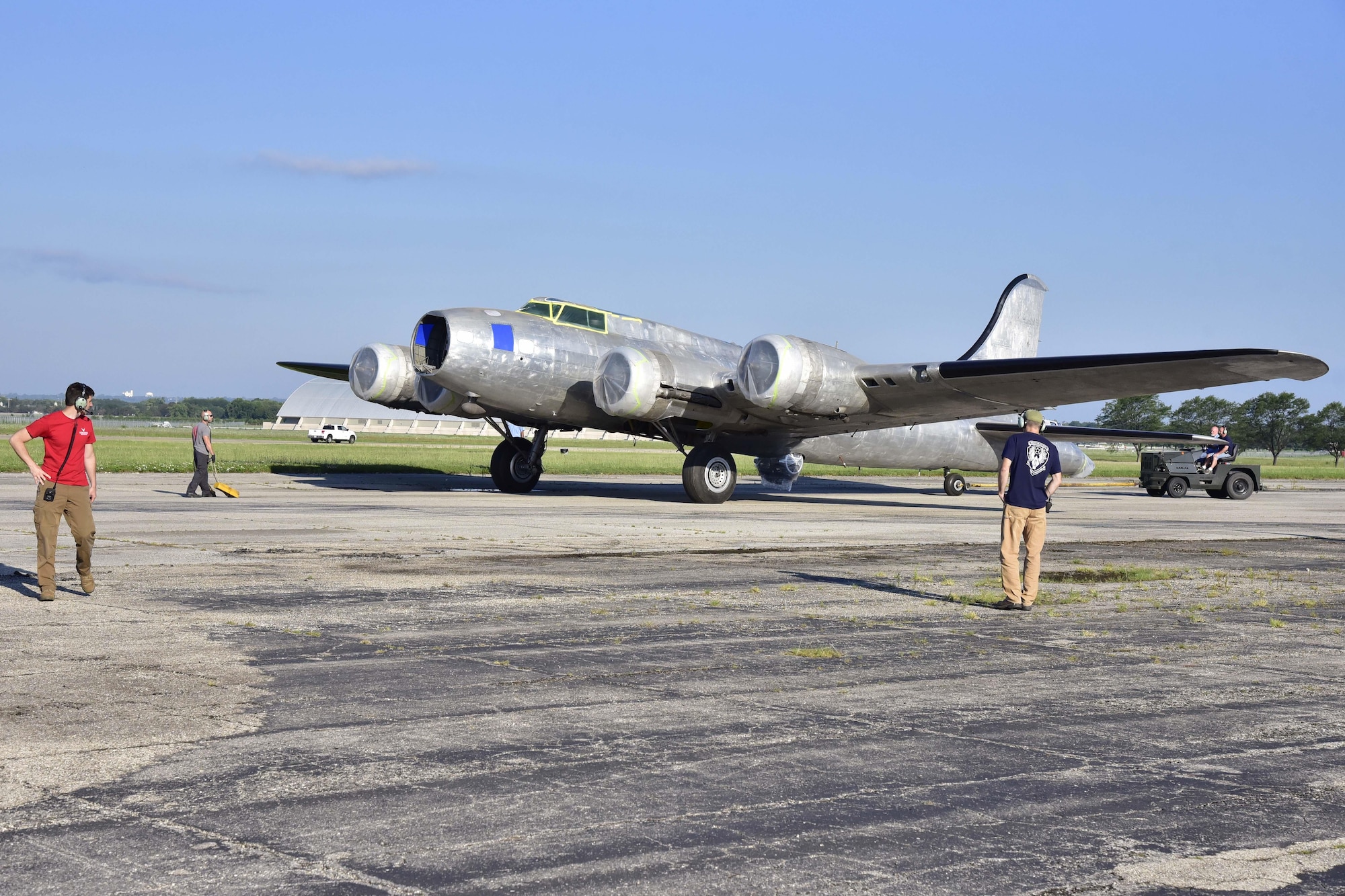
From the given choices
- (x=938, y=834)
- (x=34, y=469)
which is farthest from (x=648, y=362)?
(x=938, y=834)

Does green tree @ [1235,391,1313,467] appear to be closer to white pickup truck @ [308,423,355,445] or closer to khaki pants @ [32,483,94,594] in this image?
white pickup truck @ [308,423,355,445]

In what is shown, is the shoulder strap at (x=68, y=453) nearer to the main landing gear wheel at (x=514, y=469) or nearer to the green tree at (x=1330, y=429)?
the main landing gear wheel at (x=514, y=469)

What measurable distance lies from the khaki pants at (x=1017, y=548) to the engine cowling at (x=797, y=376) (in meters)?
12.5

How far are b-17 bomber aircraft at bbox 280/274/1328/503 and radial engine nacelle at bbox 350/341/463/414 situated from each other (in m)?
0.03

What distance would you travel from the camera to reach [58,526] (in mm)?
10594

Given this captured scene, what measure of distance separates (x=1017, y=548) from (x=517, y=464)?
1939 centimetres

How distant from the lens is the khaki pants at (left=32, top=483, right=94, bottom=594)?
1035 centimetres

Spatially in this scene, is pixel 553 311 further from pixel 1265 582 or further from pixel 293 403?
pixel 293 403

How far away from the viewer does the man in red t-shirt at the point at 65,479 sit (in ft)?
34.2

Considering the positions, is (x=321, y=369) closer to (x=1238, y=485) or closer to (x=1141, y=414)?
(x=1238, y=485)

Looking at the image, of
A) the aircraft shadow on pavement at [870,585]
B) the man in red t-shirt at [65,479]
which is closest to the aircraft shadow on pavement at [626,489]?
the aircraft shadow on pavement at [870,585]

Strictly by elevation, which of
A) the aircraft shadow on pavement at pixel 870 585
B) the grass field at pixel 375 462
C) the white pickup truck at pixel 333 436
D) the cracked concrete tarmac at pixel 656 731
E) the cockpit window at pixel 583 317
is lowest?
the cracked concrete tarmac at pixel 656 731

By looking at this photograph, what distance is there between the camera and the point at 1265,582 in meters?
13.8

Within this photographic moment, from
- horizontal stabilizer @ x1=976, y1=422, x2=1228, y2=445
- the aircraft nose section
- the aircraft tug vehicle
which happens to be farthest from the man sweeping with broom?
Result: the aircraft tug vehicle
